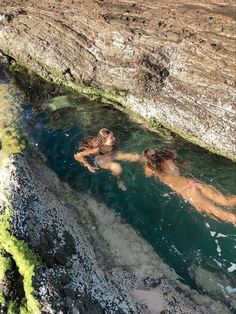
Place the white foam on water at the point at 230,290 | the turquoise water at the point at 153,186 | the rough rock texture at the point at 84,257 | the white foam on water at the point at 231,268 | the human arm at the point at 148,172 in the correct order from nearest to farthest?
the rough rock texture at the point at 84,257 → the white foam on water at the point at 230,290 → the white foam on water at the point at 231,268 → the turquoise water at the point at 153,186 → the human arm at the point at 148,172

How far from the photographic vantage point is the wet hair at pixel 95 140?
36.4 feet

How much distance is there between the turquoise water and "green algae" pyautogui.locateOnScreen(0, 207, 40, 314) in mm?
2509

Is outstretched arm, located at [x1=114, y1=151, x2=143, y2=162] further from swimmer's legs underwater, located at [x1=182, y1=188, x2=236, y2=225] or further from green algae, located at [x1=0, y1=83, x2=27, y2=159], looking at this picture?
green algae, located at [x1=0, y1=83, x2=27, y2=159]

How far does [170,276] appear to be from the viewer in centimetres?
880

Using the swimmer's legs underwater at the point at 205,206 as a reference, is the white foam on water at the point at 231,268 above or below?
below

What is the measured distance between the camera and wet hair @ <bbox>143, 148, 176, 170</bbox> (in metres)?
10.2

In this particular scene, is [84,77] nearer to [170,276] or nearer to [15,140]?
[15,140]

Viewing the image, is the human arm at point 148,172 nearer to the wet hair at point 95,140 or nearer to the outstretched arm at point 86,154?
the outstretched arm at point 86,154

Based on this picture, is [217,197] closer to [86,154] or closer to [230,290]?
[230,290]

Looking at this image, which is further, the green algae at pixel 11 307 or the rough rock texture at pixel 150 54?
the rough rock texture at pixel 150 54

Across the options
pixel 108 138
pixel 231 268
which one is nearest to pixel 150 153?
pixel 108 138

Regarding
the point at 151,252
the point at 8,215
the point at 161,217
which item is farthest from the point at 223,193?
the point at 8,215

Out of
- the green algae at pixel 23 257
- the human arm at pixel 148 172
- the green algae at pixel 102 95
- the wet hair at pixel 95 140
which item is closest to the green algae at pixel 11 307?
the green algae at pixel 23 257

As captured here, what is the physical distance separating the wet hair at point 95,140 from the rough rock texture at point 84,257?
1.46m
